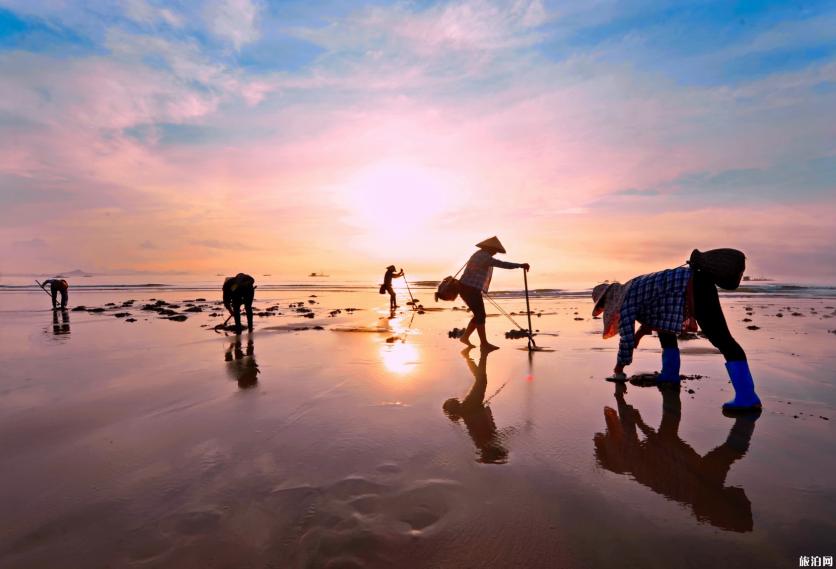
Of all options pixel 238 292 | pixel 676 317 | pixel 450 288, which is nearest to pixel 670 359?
Result: pixel 676 317

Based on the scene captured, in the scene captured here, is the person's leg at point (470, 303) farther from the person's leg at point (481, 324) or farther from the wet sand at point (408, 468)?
the wet sand at point (408, 468)

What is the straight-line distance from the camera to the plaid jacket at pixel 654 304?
6.11m

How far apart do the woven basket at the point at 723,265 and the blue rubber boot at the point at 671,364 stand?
1.32m

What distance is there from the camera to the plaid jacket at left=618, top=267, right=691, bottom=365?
611 cm

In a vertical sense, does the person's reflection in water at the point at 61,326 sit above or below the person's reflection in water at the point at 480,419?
above

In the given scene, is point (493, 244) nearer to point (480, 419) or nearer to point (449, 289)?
point (449, 289)

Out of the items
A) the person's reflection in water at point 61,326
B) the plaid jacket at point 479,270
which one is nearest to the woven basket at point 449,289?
the plaid jacket at point 479,270

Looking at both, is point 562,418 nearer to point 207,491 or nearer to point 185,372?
point 207,491

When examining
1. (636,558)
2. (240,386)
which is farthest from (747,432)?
(240,386)

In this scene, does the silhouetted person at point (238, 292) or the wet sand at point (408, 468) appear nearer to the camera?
the wet sand at point (408, 468)

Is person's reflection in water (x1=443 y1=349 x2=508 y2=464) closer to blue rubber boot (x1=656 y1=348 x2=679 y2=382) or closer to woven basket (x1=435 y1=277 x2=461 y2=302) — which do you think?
blue rubber boot (x1=656 y1=348 x2=679 y2=382)

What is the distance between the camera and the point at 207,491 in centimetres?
323

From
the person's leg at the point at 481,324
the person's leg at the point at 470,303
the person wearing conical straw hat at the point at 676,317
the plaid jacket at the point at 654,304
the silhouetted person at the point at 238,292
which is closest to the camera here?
the person wearing conical straw hat at the point at 676,317

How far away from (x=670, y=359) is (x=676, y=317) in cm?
90
